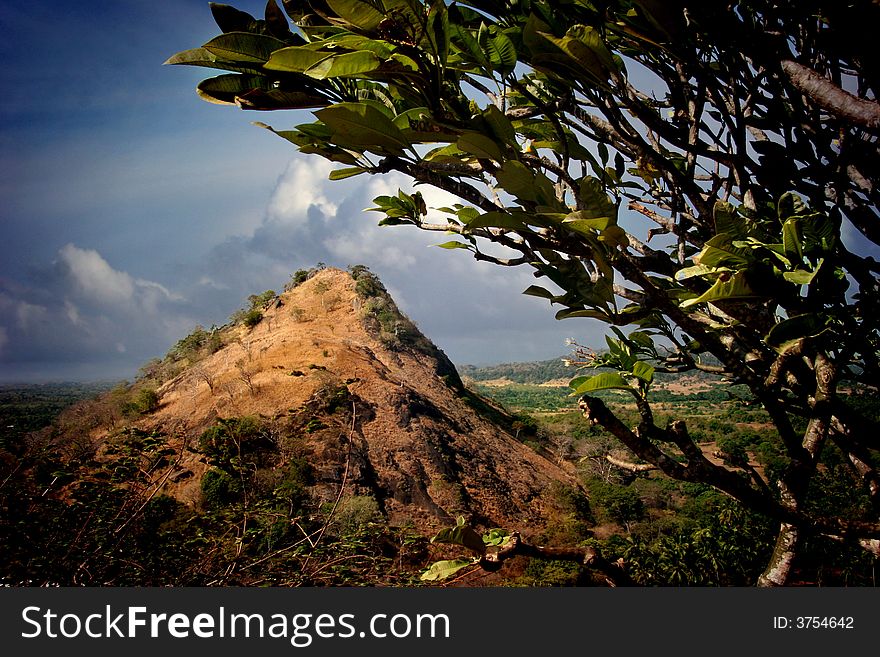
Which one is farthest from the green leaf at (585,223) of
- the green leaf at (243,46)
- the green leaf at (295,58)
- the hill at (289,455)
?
the hill at (289,455)

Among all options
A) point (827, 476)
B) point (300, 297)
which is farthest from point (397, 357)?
point (827, 476)

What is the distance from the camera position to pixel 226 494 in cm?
1230

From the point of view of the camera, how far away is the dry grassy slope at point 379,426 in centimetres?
1487

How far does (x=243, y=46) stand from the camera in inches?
37.0

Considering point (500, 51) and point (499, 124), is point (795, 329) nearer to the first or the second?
point (499, 124)

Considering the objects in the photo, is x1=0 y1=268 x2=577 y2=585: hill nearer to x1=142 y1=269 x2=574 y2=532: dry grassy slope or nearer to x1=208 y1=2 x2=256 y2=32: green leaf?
x1=142 y1=269 x2=574 y2=532: dry grassy slope

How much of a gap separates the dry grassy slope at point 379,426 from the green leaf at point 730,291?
11.8 m

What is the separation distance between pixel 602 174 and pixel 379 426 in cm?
1688

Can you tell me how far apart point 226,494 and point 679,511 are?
19925 mm

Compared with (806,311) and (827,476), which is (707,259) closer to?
(806,311)

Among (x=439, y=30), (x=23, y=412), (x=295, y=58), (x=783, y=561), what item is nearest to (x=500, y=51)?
(x=439, y=30)

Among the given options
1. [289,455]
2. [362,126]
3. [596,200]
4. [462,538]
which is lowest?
[289,455]

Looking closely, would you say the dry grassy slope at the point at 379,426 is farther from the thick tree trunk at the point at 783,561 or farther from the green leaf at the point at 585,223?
the green leaf at the point at 585,223

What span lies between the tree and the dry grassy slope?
11.5 metres
